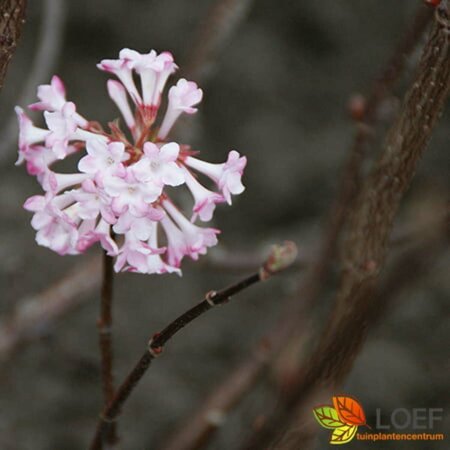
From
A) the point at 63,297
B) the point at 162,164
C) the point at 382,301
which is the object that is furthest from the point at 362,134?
the point at 63,297

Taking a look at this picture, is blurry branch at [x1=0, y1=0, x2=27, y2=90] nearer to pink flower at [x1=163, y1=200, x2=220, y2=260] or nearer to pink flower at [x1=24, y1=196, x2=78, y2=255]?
pink flower at [x1=24, y1=196, x2=78, y2=255]

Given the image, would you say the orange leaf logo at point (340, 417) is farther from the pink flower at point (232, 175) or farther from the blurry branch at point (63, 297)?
the blurry branch at point (63, 297)

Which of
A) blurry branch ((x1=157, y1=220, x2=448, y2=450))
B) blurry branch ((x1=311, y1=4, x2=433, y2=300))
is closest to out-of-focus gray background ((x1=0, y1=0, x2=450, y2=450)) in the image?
blurry branch ((x1=157, y1=220, x2=448, y2=450))

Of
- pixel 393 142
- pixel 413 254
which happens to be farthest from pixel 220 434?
pixel 413 254

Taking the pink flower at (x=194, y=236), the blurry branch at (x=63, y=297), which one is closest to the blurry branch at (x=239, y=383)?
the blurry branch at (x=63, y=297)

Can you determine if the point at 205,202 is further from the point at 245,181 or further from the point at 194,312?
the point at 245,181
